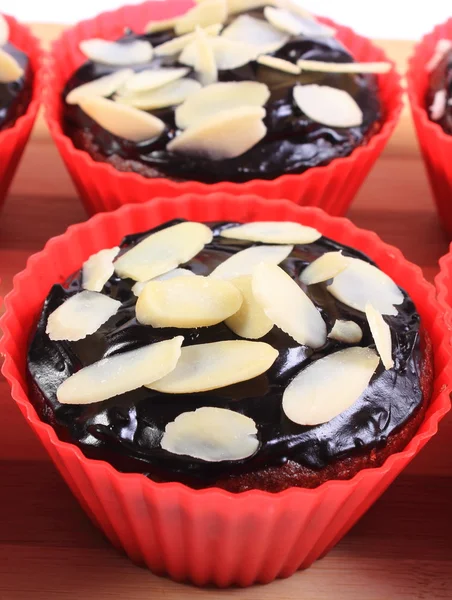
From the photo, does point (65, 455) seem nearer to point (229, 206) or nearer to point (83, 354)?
point (83, 354)

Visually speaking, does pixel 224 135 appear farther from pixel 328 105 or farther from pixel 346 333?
pixel 346 333

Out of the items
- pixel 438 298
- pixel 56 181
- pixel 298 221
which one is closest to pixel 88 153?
pixel 56 181

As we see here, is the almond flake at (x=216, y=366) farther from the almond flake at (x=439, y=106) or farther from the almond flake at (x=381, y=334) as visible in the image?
the almond flake at (x=439, y=106)

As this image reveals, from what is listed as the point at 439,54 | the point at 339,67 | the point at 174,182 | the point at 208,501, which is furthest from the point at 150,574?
the point at 439,54

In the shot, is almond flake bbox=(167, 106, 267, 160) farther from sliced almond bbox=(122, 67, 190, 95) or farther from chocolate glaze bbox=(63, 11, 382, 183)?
sliced almond bbox=(122, 67, 190, 95)

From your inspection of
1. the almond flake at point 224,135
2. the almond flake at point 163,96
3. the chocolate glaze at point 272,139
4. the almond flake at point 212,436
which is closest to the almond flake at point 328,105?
the chocolate glaze at point 272,139

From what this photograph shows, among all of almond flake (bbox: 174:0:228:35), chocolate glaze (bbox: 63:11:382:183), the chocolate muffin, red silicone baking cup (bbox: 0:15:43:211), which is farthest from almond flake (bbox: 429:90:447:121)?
red silicone baking cup (bbox: 0:15:43:211)

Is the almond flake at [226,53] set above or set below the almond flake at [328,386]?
above
